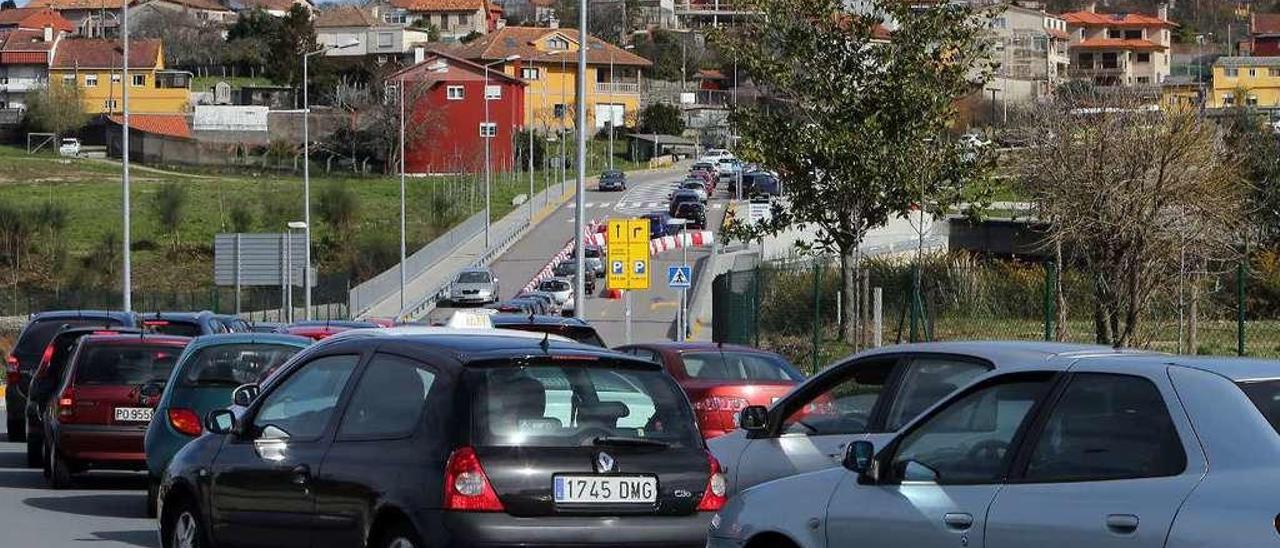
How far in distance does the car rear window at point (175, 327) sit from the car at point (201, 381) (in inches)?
264

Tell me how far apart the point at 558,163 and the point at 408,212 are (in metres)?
22.6

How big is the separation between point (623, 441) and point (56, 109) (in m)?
131

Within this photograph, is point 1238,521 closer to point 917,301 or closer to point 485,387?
point 485,387

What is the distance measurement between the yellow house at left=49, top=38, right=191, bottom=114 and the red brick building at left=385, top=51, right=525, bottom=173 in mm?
25423

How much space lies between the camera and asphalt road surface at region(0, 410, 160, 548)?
15.0 metres

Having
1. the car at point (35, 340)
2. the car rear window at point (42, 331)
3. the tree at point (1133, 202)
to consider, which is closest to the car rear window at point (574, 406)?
the tree at point (1133, 202)

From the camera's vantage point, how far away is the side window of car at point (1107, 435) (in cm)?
729

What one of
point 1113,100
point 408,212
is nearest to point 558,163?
point 408,212

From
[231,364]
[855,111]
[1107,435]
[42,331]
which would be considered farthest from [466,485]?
[855,111]

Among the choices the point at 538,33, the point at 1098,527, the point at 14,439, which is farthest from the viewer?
the point at 538,33

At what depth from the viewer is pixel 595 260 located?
73250 mm

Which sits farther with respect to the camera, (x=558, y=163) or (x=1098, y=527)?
(x=558, y=163)

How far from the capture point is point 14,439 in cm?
2664

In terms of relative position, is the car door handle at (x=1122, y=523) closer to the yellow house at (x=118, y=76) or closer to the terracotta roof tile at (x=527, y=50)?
the terracotta roof tile at (x=527, y=50)
